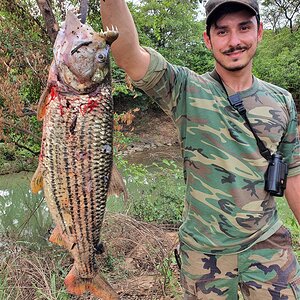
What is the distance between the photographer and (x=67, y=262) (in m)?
5.10

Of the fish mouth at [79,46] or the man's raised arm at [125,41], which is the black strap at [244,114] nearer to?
the man's raised arm at [125,41]

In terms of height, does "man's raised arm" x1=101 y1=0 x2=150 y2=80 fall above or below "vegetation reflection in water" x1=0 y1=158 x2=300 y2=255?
above

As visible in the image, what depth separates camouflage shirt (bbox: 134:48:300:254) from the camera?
2.39 metres

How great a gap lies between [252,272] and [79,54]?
59.1 inches

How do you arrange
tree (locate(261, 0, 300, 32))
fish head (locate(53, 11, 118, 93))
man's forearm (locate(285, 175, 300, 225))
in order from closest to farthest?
fish head (locate(53, 11, 118, 93)) < man's forearm (locate(285, 175, 300, 225)) < tree (locate(261, 0, 300, 32))

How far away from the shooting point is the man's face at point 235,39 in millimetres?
2406

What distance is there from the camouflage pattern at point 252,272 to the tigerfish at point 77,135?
26.3 inches

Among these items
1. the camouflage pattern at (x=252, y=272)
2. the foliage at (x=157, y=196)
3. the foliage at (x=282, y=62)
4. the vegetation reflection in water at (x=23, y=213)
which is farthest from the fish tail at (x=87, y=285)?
the foliage at (x=282, y=62)

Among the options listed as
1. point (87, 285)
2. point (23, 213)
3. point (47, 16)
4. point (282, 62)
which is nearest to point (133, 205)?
point (23, 213)

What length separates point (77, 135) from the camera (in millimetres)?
2047

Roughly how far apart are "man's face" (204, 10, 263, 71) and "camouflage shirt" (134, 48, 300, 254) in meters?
0.17

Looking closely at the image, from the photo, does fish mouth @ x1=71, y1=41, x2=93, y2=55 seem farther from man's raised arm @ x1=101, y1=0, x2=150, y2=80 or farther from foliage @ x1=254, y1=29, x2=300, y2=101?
foliage @ x1=254, y1=29, x2=300, y2=101

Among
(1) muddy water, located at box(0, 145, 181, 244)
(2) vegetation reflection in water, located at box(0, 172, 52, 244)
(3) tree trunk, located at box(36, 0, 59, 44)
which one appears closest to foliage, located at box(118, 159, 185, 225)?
(1) muddy water, located at box(0, 145, 181, 244)

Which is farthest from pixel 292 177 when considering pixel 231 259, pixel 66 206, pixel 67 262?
pixel 67 262
